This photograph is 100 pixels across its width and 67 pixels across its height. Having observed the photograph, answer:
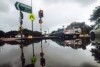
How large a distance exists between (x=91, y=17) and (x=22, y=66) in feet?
209

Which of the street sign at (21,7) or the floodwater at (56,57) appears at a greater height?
the street sign at (21,7)

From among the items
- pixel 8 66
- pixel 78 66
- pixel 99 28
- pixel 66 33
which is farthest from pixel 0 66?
pixel 66 33

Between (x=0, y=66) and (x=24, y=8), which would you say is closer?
(x=0, y=66)

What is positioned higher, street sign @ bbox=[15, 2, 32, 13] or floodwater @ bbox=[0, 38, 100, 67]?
street sign @ bbox=[15, 2, 32, 13]

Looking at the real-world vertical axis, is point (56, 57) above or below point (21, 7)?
below

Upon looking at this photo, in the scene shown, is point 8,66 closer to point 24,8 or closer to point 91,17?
point 24,8

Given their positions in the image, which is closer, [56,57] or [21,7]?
[56,57]

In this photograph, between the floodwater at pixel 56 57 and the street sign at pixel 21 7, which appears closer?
the floodwater at pixel 56 57

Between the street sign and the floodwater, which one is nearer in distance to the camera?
the floodwater

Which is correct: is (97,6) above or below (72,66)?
above

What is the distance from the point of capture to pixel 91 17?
68375 mm

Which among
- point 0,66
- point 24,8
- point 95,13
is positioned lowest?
point 0,66

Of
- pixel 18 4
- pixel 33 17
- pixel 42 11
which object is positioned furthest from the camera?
pixel 42 11

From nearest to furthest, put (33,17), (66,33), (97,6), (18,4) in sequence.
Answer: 1. (18,4)
2. (33,17)
3. (66,33)
4. (97,6)
